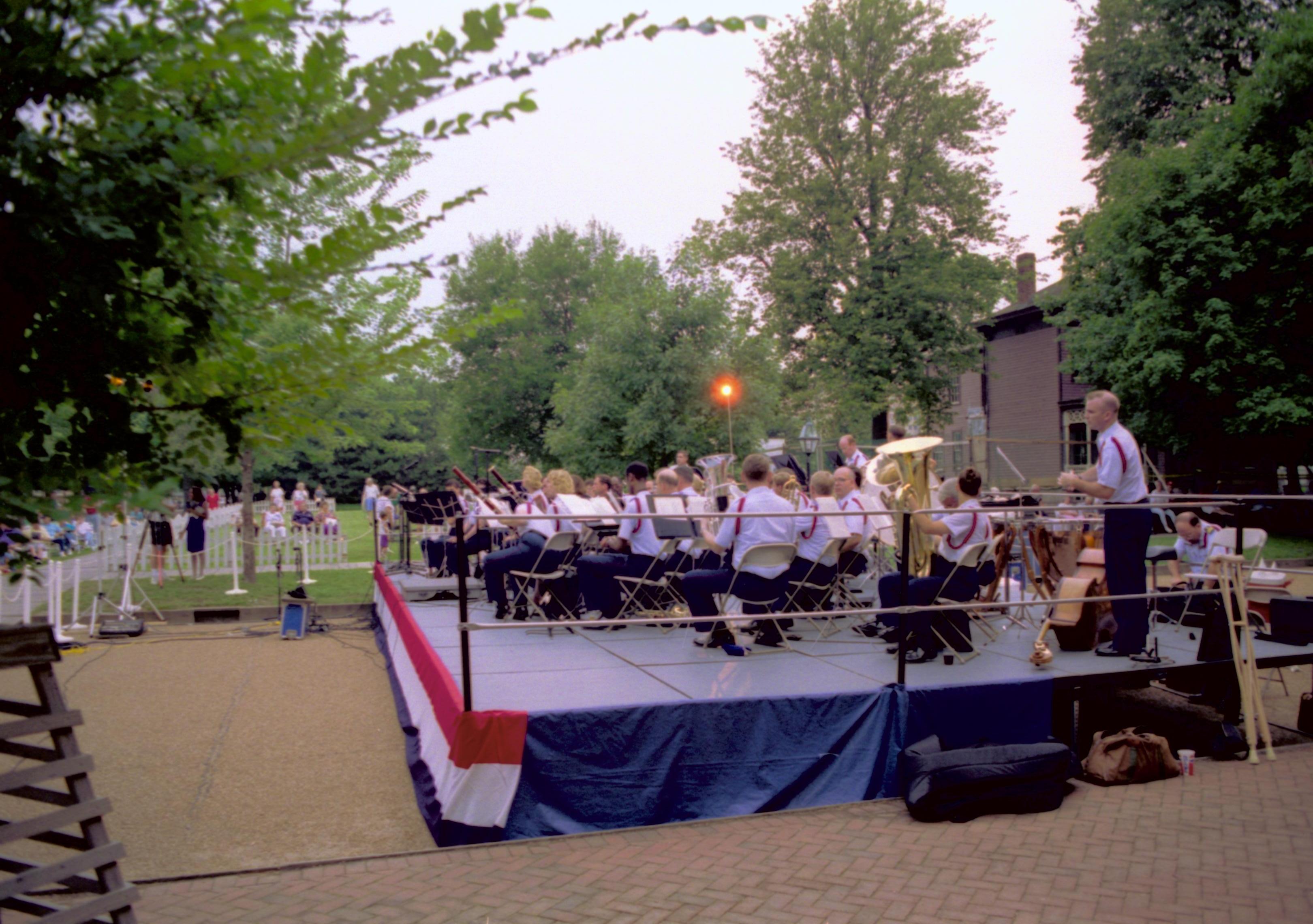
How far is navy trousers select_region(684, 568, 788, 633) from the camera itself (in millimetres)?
7246

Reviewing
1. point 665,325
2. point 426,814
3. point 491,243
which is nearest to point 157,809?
point 426,814

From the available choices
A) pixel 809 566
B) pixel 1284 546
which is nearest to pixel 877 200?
pixel 1284 546

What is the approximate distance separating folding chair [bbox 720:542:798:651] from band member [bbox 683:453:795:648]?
2 centimetres

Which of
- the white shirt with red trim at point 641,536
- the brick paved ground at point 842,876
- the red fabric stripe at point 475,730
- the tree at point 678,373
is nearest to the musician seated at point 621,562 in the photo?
the white shirt with red trim at point 641,536

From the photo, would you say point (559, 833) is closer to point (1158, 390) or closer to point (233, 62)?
point (233, 62)

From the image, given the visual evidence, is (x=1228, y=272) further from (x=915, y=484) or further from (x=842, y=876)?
(x=842, y=876)

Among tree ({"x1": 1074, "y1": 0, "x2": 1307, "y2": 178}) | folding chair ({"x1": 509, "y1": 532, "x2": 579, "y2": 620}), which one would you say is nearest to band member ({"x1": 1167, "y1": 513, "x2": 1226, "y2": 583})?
folding chair ({"x1": 509, "y1": 532, "x2": 579, "y2": 620})

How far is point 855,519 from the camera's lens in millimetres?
9219

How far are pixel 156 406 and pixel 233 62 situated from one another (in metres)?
0.89

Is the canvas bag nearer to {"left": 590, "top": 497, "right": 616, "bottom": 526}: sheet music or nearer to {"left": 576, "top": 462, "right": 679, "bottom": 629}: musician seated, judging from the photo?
{"left": 576, "top": 462, "right": 679, "bottom": 629}: musician seated

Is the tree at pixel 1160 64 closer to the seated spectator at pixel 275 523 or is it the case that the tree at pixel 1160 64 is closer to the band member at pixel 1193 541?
the band member at pixel 1193 541

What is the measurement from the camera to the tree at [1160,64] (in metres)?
24.8

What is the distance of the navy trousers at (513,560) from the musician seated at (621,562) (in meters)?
0.41

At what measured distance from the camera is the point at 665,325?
98.7ft
